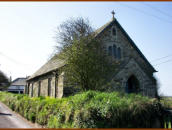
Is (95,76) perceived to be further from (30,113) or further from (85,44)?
(30,113)

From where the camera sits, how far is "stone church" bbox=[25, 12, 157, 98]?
1895 cm

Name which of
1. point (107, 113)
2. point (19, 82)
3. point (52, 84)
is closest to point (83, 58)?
point (107, 113)

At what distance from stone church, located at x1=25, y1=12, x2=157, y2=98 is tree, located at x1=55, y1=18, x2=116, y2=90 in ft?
14.3

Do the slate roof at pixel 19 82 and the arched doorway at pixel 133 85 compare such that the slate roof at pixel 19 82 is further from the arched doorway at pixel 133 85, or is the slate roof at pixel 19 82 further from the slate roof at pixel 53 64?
the arched doorway at pixel 133 85

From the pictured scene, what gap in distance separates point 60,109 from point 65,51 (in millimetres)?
5307

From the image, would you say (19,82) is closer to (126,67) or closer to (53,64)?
(53,64)

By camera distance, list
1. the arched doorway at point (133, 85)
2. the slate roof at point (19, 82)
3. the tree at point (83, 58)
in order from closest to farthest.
→ 1. the tree at point (83, 58)
2. the arched doorway at point (133, 85)
3. the slate roof at point (19, 82)

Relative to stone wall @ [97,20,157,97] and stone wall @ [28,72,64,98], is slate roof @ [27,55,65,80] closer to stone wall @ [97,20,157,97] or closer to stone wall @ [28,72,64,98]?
stone wall @ [28,72,64,98]

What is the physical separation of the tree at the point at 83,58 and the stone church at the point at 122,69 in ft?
14.3

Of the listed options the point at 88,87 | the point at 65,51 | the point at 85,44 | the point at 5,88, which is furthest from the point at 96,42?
the point at 5,88

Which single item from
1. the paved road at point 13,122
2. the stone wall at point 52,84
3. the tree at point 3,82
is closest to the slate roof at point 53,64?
the stone wall at point 52,84

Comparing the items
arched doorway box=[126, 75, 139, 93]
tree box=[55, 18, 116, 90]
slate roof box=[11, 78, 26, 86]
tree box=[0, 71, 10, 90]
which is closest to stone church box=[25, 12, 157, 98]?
arched doorway box=[126, 75, 139, 93]

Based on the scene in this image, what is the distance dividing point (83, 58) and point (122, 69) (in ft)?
24.4

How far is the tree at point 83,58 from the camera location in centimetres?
1264
